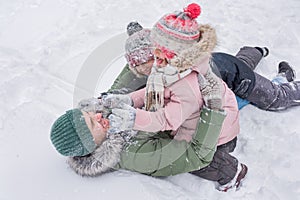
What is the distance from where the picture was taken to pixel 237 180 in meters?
1.60

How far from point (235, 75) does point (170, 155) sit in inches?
22.2

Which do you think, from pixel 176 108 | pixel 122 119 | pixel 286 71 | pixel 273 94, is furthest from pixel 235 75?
pixel 122 119

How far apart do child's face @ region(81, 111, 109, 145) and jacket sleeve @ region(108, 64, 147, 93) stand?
1.30 feet

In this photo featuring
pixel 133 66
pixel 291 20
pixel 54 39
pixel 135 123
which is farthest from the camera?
pixel 291 20

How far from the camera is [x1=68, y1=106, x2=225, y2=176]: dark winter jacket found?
150cm

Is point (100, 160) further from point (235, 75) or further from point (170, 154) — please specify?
point (235, 75)

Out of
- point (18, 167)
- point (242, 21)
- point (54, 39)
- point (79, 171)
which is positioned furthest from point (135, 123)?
point (242, 21)

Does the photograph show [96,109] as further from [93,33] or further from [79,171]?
[93,33]

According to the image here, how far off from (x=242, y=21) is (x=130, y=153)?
1528 millimetres

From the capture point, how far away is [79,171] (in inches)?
59.4

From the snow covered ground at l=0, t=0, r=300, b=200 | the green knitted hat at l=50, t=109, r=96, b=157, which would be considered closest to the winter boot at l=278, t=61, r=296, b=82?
the snow covered ground at l=0, t=0, r=300, b=200

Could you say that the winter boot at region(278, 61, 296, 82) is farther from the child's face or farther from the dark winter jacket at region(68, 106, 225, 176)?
the child's face

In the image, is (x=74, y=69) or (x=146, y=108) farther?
(x=74, y=69)

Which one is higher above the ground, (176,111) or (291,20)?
(176,111)
